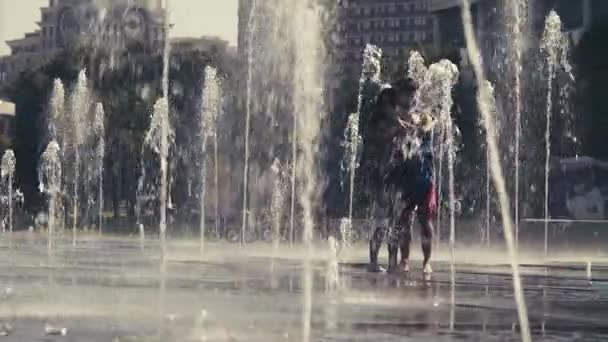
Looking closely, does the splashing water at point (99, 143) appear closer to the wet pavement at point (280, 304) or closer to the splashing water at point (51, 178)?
the splashing water at point (51, 178)

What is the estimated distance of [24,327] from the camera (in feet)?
28.5

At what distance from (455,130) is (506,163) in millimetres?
2277

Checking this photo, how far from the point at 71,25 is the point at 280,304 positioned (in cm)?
16354

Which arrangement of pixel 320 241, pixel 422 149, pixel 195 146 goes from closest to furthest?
pixel 422 149 < pixel 320 241 < pixel 195 146

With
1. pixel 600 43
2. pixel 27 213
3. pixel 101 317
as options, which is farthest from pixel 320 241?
pixel 27 213

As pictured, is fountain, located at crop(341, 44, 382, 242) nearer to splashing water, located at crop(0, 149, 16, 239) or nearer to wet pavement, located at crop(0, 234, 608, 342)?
splashing water, located at crop(0, 149, 16, 239)

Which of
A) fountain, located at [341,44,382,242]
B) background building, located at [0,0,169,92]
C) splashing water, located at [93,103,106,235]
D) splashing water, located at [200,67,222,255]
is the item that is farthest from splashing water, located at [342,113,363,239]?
background building, located at [0,0,169,92]

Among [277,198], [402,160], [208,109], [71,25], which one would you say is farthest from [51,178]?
[71,25]

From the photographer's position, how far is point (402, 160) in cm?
1506

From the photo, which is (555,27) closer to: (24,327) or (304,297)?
(304,297)

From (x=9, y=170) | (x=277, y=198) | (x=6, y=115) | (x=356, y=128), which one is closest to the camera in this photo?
(x=356, y=128)

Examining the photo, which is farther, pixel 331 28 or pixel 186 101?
pixel 331 28

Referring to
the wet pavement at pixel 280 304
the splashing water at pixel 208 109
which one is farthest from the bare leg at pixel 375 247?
the splashing water at pixel 208 109

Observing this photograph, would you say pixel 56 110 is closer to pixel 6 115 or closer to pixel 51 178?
pixel 51 178
